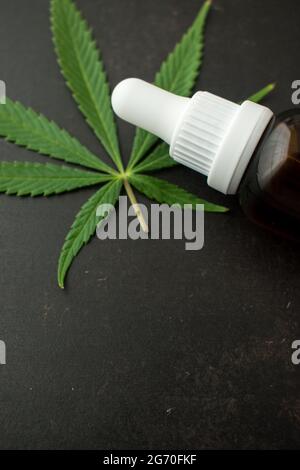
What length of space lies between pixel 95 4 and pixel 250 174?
381mm

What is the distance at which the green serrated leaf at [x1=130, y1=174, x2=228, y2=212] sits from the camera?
70 cm

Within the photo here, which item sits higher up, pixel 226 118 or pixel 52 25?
pixel 52 25

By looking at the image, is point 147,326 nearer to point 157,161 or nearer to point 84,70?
point 157,161

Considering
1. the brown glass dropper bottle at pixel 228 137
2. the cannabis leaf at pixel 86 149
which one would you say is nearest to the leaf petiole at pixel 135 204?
the cannabis leaf at pixel 86 149

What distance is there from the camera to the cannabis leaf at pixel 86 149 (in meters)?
0.70

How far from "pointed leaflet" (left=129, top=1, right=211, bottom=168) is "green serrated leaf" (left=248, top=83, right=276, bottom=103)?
0.09m

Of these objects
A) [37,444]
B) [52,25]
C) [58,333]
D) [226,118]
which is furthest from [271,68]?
[37,444]

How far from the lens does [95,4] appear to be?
80 cm

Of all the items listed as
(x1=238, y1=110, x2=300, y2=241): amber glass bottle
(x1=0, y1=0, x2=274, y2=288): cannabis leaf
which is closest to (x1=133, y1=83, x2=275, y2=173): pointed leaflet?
(x1=0, y1=0, x2=274, y2=288): cannabis leaf

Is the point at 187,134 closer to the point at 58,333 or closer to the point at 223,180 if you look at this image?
the point at 223,180

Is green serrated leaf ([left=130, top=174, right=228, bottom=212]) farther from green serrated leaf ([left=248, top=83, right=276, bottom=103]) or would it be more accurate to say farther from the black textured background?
green serrated leaf ([left=248, top=83, right=276, bottom=103])

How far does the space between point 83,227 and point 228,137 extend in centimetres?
23

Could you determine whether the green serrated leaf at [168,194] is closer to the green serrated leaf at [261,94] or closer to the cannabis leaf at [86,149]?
the cannabis leaf at [86,149]
